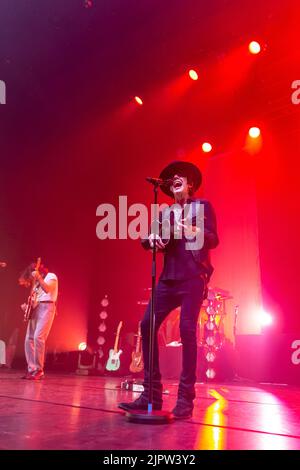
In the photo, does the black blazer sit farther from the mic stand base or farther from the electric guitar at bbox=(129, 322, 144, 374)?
the electric guitar at bbox=(129, 322, 144, 374)

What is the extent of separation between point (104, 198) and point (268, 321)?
4.35m

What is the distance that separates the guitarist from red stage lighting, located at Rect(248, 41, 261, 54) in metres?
5.00

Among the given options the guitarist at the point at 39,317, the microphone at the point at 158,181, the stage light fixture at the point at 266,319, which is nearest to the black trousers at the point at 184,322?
the microphone at the point at 158,181

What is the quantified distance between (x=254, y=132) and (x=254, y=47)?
72.7 inches

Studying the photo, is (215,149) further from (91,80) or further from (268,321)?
(268,321)

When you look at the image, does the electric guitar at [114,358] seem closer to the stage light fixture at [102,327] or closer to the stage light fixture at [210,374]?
the stage light fixture at [102,327]

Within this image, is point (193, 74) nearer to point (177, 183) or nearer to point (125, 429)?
point (177, 183)

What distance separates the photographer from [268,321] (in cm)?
779

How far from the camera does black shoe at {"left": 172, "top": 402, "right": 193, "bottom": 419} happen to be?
8.29ft

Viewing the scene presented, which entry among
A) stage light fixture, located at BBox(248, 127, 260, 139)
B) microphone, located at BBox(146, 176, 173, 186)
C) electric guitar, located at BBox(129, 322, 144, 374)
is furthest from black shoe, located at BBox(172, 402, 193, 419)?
stage light fixture, located at BBox(248, 127, 260, 139)

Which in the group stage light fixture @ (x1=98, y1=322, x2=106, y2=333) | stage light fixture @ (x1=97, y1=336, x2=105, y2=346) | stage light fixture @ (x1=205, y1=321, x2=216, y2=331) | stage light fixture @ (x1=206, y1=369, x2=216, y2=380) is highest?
stage light fixture @ (x1=205, y1=321, x2=216, y2=331)

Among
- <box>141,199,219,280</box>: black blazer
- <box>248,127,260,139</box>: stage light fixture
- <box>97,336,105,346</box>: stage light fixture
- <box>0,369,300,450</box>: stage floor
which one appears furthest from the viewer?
<box>97,336,105,346</box>: stage light fixture
